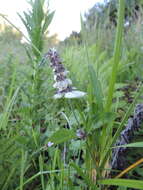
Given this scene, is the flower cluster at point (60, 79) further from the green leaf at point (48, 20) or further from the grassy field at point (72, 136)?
the green leaf at point (48, 20)

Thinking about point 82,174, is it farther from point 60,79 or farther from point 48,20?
point 48,20

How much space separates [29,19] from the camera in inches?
34.6

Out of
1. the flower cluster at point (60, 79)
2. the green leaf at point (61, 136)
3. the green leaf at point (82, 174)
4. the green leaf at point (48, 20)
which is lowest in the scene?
the green leaf at point (82, 174)

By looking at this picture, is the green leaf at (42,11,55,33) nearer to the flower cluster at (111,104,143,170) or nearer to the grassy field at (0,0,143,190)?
the grassy field at (0,0,143,190)

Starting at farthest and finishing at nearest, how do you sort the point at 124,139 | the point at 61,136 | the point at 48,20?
the point at 48,20 < the point at 124,139 < the point at 61,136

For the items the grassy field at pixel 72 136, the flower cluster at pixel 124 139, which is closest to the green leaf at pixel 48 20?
the grassy field at pixel 72 136

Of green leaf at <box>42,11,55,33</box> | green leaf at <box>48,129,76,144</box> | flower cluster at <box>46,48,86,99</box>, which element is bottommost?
green leaf at <box>48,129,76,144</box>

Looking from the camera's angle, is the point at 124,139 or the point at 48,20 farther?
the point at 48,20

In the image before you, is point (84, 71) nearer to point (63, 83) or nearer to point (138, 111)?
point (138, 111)

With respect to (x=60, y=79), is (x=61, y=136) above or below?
below

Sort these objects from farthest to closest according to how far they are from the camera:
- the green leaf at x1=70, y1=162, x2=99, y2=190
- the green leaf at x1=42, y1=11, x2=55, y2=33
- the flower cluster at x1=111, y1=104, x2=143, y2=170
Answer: the green leaf at x1=42, y1=11, x2=55, y2=33
the flower cluster at x1=111, y1=104, x2=143, y2=170
the green leaf at x1=70, y1=162, x2=99, y2=190

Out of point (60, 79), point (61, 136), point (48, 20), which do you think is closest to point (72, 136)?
point (61, 136)

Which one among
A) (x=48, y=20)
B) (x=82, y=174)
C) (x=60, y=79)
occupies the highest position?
(x=48, y=20)

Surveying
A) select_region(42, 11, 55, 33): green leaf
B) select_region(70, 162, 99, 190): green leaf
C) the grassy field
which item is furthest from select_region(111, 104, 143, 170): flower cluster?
select_region(42, 11, 55, 33): green leaf
